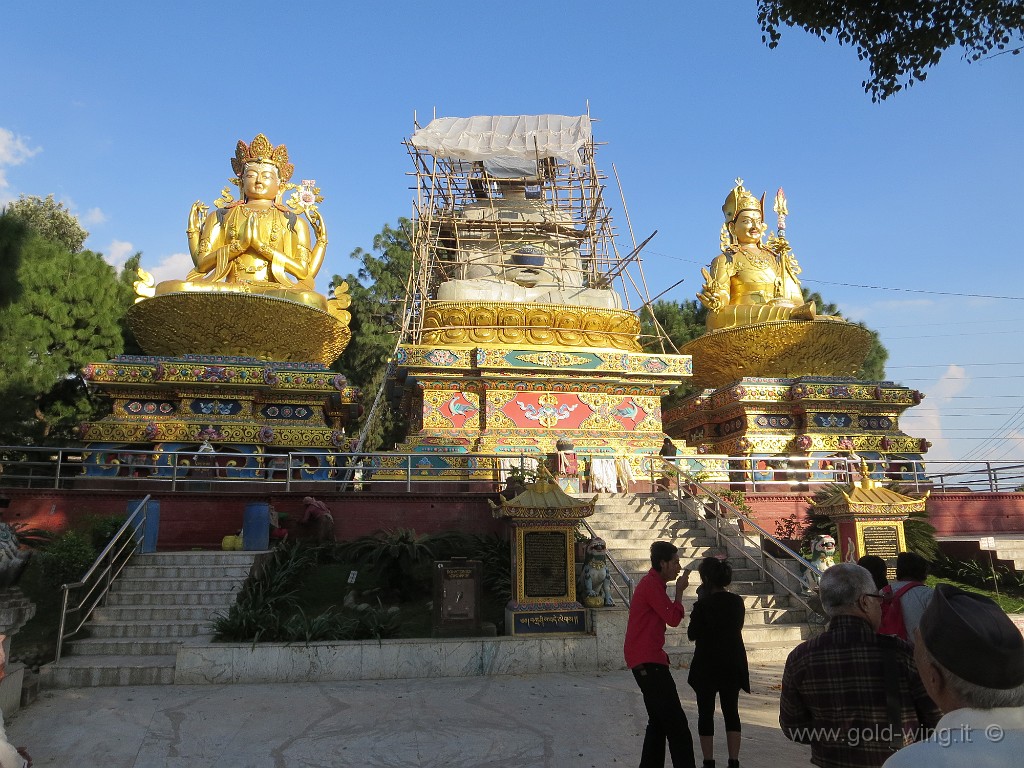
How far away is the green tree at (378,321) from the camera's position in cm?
3086

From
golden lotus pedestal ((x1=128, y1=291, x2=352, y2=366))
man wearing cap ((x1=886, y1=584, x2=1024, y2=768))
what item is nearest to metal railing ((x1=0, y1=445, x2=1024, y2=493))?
golden lotus pedestal ((x1=128, y1=291, x2=352, y2=366))

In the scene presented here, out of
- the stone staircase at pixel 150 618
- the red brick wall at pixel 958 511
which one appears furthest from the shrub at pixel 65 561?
the red brick wall at pixel 958 511

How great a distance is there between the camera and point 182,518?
451 inches

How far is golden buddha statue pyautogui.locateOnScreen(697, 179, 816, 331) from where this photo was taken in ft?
67.4

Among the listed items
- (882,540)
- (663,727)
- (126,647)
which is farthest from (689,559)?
(126,647)

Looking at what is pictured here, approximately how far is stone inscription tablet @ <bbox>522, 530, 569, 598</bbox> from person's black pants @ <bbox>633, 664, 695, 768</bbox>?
3.99m

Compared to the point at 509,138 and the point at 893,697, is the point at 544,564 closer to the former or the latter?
the point at 893,697

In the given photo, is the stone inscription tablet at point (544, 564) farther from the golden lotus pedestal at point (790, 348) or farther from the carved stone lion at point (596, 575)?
the golden lotus pedestal at point (790, 348)

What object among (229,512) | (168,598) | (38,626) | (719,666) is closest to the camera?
(719,666)

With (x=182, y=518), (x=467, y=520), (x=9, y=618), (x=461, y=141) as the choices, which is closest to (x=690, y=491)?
(x=467, y=520)

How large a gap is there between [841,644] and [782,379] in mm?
16782

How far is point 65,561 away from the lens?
29.4 ft

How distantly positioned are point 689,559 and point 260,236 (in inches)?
512

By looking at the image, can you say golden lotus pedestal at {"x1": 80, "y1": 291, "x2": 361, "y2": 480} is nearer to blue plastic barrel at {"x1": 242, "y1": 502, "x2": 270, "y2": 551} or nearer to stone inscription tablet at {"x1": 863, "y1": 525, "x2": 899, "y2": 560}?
blue plastic barrel at {"x1": 242, "y1": 502, "x2": 270, "y2": 551}
